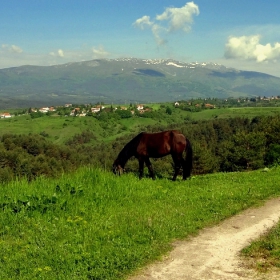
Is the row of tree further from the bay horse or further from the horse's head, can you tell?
the bay horse

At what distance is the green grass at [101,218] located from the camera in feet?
20.4

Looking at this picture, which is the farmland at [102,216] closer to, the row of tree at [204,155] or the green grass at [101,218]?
the green grass at [101,218]

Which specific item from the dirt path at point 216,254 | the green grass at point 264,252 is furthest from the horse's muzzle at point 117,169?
the green grass at point 264,252

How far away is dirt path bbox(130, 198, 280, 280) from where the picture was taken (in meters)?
5.89

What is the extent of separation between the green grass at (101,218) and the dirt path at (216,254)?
0.31 meters

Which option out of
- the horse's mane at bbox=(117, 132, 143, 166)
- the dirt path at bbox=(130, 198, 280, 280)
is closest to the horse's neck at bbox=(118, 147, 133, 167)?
the horse's mane at bbox=(117, 132, 143, 166)

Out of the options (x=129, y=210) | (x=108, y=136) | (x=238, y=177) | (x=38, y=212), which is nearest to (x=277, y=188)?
(x=238, y=177)

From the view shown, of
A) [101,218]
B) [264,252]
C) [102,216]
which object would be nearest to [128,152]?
[102,216]

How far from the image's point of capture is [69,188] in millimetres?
10250

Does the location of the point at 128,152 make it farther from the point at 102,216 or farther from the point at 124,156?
the point at 102,216

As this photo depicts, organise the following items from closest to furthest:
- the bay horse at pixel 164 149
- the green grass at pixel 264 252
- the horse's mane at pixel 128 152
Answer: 1. the green grass at pixel 264 252
2. the bay horse at pixel 164 149
3. the horse's mane at pixel 128 152

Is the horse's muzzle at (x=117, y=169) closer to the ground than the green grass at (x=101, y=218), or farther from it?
farther from it

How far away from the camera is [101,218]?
841cm

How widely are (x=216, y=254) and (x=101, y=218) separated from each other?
122 inches
